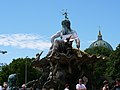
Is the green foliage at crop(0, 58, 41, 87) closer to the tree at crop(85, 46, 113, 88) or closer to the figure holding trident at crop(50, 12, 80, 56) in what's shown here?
the tree at crop(85, 46, 113, 88)

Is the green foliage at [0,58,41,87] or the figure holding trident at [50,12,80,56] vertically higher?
the green foliage at [0,58,41,87]

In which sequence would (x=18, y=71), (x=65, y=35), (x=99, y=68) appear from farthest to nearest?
(x=18, y=71), (x=99, y=68), (x=65, y=35)

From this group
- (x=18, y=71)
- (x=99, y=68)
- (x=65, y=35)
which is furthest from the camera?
(x=18, y=71)

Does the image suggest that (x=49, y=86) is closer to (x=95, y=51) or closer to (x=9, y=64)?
(x=9, y=64)

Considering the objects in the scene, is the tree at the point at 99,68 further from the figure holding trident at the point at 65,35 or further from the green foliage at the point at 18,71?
the green foliage at the point at 18,71

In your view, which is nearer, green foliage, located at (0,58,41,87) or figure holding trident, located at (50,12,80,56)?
figure holding trident, located at (50,12,80,56)

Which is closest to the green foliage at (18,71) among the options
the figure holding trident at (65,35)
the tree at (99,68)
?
the tree at (99,68)

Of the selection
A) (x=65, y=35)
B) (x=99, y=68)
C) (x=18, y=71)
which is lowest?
(x=65, y=35)

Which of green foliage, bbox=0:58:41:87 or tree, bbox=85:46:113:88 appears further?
green foliage, bbox=0:58:41:87

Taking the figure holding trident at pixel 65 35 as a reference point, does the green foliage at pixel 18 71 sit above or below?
above

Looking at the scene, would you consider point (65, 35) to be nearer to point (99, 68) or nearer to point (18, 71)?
point (99, 68)

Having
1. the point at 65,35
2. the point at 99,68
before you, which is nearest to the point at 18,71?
the point at 99,68

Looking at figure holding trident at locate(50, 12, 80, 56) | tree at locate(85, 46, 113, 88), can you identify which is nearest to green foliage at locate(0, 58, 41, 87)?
tree at locate(85, 46, 113, 88)

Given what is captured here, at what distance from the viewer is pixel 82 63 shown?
2948 centimetres
